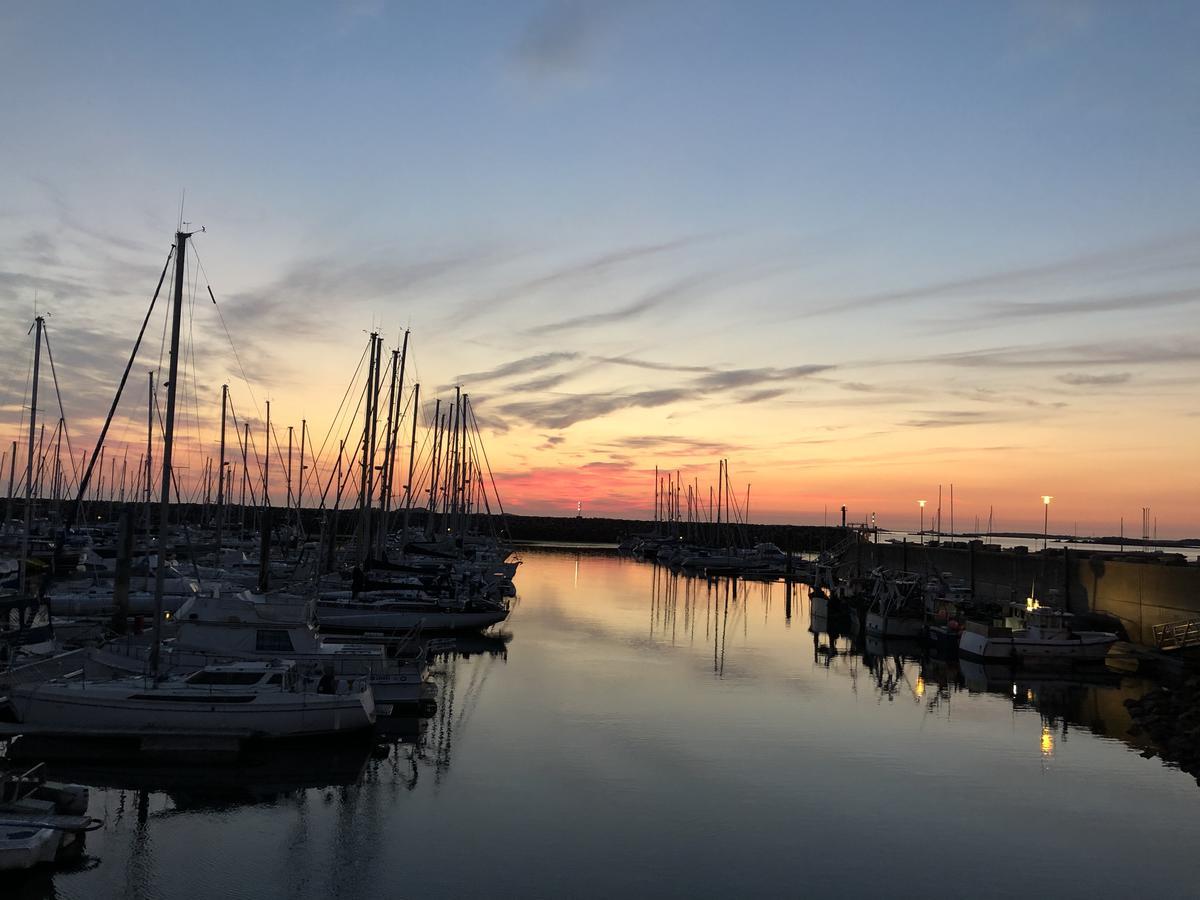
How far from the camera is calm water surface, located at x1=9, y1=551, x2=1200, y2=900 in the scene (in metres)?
17.2

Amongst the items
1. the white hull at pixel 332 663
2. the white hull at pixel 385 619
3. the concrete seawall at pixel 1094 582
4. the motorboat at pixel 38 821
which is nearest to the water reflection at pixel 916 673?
the concrete seawall at pixel 1094 582

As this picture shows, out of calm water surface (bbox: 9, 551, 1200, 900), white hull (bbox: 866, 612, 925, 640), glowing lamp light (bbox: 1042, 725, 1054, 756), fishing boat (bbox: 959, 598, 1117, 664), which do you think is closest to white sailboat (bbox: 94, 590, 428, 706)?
calm water surface (bbox: 9, 551, 1200, 900)

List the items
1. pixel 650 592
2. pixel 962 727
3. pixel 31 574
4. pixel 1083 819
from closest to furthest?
pixel 1083 819 → pixel 962 727 → pixel 31 574 → pixel 650 592

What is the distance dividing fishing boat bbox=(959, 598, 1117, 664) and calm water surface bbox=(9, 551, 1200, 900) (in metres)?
5.25

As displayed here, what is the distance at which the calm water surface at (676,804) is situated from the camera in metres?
17.2

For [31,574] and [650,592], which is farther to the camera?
[650,592]

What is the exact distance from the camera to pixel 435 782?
74.2 ft

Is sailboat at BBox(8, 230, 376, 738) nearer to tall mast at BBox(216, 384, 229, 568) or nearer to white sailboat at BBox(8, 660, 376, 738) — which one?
white sailboat at BBox(8, 660, 376, 738)

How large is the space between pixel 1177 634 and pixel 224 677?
39215mm

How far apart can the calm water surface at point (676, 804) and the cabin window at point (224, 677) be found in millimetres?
2404

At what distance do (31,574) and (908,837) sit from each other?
167ft

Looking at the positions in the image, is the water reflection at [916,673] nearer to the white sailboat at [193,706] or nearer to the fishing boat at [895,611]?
the fishing boat at [895,611]

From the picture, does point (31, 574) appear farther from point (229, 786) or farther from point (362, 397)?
point (229, 786)

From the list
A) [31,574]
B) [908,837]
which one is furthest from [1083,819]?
[31,574]
